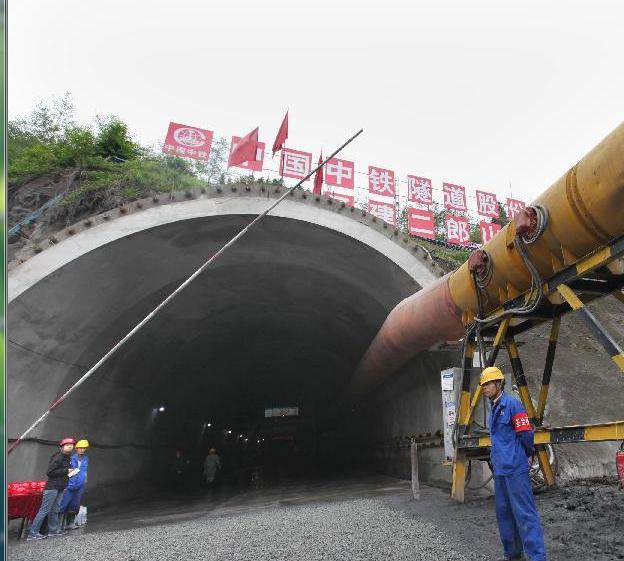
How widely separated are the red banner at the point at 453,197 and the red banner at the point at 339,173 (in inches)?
326

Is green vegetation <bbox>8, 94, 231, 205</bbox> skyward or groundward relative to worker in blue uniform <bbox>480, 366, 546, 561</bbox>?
skyward

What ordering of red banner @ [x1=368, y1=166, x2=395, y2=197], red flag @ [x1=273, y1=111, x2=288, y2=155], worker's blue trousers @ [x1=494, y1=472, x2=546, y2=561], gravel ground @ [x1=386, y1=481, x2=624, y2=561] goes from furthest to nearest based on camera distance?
red banner @ [x1=368, y1=166, x2=395, y2=197] → red flag @ [x1=273, y1=111, x2=288, y2=155] → gravel ground @ [x1=386, y1=481, x2=624, y2=561] → worker's blue trousers @ [x1=494, y1=472, x2=546, y2=561]

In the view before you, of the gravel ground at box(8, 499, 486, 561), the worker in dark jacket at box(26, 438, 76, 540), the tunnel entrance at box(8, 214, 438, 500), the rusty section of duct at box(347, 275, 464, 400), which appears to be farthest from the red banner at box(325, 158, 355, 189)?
the worker in dark jacket at box(26, 438, 76, 540)

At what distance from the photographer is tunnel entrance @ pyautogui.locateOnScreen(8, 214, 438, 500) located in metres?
8.80

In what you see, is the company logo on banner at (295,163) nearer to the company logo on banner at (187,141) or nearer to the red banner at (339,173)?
the red banner at (339,173)

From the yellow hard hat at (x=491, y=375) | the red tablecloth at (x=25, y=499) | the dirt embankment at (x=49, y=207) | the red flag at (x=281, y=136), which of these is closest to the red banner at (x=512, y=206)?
the red flag at (x=281, y=136)

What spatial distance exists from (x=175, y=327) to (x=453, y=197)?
2248 centimetres

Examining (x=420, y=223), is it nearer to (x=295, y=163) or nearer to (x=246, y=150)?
(x=295, y=163)

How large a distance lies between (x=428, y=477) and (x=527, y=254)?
692cm

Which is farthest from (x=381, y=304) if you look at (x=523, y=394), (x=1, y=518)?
(x=1, y=518)

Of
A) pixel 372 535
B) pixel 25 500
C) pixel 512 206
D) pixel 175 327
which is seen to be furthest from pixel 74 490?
pixel 512 206

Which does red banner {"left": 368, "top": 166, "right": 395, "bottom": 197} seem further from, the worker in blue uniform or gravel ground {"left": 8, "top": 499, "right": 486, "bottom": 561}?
the worker in blue uniform

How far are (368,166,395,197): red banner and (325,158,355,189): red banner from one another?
8.75 feet

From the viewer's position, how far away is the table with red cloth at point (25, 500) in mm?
7520
